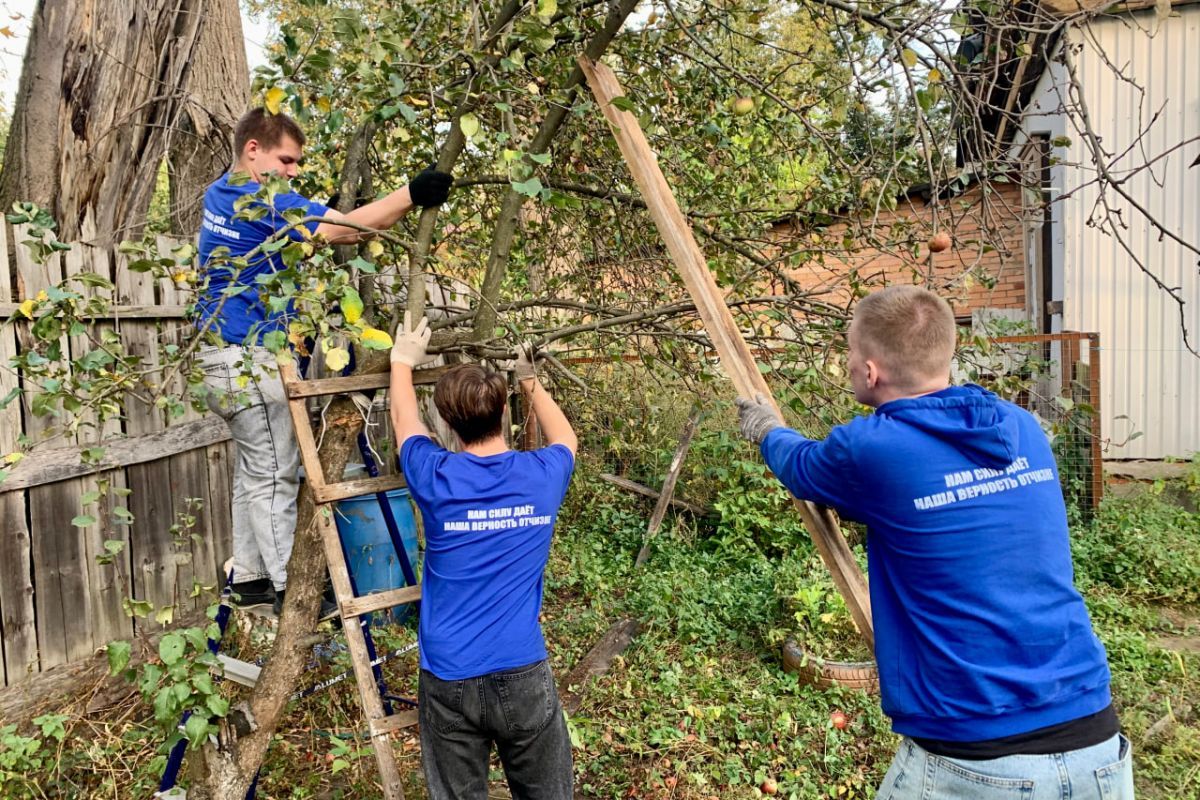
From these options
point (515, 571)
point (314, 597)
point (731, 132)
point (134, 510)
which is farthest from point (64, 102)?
point (515, 571)

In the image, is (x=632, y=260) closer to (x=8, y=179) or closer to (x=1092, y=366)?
(x=8, y=179)

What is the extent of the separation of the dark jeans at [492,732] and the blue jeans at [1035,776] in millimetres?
1121

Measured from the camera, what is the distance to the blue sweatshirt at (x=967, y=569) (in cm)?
179

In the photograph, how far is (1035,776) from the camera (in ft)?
5.75

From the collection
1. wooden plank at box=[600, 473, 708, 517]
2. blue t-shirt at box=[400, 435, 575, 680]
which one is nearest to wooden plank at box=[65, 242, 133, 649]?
blue t-shirt at box=[400, 435, 575, 680]

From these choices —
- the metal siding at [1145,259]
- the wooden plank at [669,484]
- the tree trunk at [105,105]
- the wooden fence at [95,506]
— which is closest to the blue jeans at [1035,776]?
the wooden fence at [95,506]

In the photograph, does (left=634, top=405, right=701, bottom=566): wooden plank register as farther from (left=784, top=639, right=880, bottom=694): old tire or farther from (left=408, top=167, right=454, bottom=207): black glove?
(left=408, top=167, right=454, bottom=207): black glove

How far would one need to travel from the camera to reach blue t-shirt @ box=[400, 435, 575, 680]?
240 cm

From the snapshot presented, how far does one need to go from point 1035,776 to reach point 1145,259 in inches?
284

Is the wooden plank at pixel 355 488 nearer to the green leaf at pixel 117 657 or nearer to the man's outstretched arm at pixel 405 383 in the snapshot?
the man's outstretched arm at pixel 405 383

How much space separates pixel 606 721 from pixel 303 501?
194 centimetres

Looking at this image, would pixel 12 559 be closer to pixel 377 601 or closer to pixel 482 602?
pixel 377 601

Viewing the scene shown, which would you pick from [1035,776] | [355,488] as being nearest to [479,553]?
[355,488]

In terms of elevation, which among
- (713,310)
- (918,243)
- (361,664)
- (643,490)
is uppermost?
(918,243)
